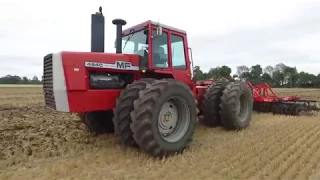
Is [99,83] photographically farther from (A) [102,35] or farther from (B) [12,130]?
(B) [12,130]

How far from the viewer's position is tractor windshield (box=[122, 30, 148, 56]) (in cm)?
598

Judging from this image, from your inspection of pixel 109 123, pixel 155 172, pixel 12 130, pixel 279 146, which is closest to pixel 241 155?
pixel 279 146

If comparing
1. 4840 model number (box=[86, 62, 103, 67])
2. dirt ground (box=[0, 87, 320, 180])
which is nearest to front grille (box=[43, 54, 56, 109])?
4840 model number (box=[86, 62, 103, 67])

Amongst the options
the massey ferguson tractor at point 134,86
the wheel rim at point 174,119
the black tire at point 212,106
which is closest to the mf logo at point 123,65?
the massey ferguson tractor at point 134,86

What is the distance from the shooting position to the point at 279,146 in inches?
226

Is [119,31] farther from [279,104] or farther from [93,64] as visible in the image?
[279,104]

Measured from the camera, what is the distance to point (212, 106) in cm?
784

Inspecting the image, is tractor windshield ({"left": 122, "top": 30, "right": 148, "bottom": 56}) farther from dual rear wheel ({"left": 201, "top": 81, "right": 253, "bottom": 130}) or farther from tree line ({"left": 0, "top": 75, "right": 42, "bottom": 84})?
tree line ({"left": 0, "top": 75, "right": 42, "bottom": 84})

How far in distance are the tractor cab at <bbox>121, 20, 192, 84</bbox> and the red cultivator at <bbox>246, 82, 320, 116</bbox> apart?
15.1 feet

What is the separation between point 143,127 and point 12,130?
13.0ft

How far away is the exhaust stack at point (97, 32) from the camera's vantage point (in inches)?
226

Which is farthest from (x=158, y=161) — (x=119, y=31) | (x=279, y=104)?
(x=279, y=104)

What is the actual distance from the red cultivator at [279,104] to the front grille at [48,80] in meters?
7.21

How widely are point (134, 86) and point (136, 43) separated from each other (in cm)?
136
